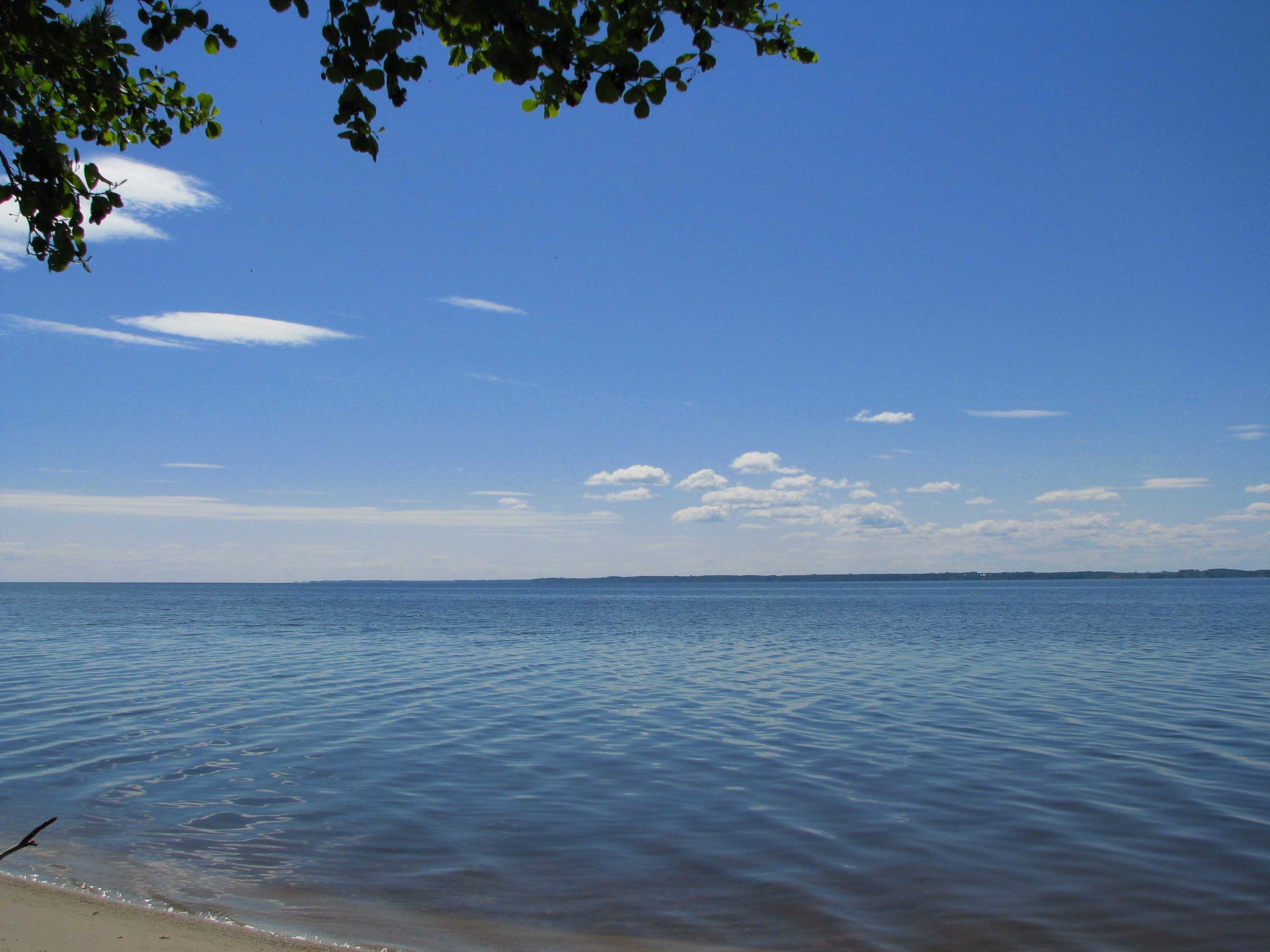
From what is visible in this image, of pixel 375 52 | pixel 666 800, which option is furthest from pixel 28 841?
pixel 666 800

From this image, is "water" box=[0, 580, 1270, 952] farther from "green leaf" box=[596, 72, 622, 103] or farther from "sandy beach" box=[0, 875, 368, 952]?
"green leaf" box=[596, 72, 622, 103]

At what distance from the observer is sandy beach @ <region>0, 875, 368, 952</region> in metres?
6.18

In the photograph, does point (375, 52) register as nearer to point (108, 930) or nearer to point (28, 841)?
point (28, 841)

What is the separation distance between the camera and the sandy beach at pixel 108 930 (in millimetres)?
6176

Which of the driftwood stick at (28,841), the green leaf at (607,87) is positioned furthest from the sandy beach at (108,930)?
the green leaf at (607,87)

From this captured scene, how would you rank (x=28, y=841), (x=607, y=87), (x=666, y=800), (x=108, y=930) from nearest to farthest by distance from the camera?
(x=28, y=841) < (x=607, y=87) < (x=108, y=930) < (x=666, y=800)

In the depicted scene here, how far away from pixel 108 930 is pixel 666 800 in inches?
266

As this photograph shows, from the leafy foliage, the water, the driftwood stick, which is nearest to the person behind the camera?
the driftwood stick

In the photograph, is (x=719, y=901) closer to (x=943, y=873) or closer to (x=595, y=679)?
(x=943, y=873)

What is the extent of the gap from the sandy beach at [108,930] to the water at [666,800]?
0.57m

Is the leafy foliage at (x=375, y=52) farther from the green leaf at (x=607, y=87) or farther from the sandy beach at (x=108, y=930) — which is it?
the sandy beach at (x=108, y=930)

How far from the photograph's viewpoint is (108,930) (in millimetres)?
6508

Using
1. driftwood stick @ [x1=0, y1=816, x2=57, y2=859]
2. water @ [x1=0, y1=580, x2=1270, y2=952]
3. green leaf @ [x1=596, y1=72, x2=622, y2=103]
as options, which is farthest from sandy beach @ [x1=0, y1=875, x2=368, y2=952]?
green leaf @ [x1=596, y1=72, x2=622, y2=103]

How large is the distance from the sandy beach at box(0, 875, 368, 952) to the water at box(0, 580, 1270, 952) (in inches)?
22.4
